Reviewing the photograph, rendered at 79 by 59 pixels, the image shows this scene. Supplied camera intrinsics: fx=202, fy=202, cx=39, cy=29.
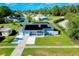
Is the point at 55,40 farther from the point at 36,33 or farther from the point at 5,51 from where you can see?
the point at 5,51

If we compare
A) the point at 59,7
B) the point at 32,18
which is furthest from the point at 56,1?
the point at 32,18

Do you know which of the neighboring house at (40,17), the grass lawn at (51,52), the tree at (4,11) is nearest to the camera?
the grass lawn at (51,52)

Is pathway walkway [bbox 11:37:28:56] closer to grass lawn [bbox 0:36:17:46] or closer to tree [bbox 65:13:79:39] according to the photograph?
grass lawn [bbox 0:36:17:46]

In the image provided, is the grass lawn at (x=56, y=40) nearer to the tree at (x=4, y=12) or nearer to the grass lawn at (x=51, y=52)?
the grass lawn at (x=51, y=52)

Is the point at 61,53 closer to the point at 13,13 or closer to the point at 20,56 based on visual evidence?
the point at 20,56

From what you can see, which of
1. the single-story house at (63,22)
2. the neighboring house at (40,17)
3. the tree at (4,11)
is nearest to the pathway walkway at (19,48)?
the neighboring house at (40,17)

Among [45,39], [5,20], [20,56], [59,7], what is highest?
[59,7]

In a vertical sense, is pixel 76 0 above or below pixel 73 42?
above
